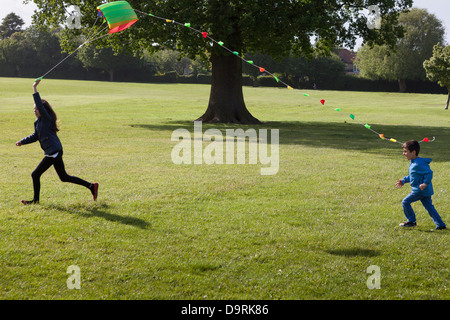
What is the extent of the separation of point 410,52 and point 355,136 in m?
64.4

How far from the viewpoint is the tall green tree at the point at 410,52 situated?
7962cm

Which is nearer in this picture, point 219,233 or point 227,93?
point 219,233

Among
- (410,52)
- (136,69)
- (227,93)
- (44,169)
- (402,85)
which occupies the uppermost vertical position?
(410,52)

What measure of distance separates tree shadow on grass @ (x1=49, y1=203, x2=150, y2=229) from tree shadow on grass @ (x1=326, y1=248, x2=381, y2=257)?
115 inches

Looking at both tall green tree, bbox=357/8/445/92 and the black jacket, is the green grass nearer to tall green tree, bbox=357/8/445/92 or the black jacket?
Result: the black jacket

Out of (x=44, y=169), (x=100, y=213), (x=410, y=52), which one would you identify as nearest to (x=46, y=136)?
(x=44, y=169)

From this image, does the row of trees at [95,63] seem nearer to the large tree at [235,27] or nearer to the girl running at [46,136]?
the large tree at [235,27]

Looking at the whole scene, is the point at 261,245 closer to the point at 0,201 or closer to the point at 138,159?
the point at 0,201

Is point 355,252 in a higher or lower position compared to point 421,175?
lower

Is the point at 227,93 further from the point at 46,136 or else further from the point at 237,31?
the point at 46,136

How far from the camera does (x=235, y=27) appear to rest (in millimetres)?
26469

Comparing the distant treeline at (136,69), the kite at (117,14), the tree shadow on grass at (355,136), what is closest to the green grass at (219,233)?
the kite at (117,14)

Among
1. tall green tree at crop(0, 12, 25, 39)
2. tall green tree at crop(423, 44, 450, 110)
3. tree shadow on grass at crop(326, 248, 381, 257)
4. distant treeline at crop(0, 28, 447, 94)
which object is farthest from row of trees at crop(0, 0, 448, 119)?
tall green tree at crop(0, 12, 25, 39)

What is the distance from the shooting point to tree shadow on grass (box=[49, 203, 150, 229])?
7.98 meters
